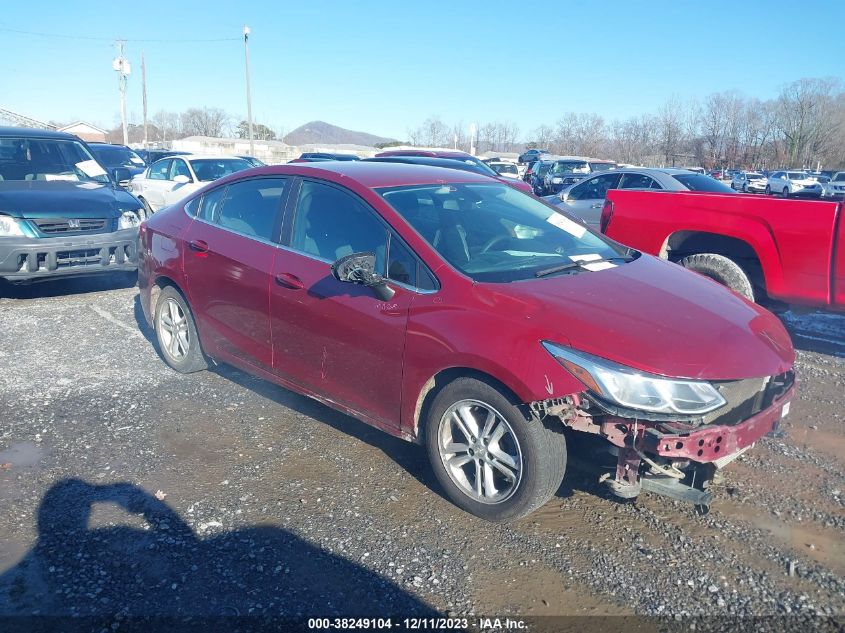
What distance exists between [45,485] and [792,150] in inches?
2473

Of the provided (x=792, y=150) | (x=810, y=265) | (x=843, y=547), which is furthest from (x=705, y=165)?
(x=843, y=547)

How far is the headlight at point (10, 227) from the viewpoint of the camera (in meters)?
7.39

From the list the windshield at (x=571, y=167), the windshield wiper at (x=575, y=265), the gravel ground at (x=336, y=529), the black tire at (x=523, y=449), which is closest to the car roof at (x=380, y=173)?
the windshield wiper at (x=575, y=265)

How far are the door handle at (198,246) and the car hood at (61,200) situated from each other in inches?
138

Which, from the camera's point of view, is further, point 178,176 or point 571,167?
point 571,167

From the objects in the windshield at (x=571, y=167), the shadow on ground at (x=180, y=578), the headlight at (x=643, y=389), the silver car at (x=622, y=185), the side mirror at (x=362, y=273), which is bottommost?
the shadow on ground at (x=180, y=578)

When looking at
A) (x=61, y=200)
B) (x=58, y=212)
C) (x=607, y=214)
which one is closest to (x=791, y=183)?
(x=607, y=214)

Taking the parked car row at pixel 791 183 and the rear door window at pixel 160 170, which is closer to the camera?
the rear door window at pixel 160 170

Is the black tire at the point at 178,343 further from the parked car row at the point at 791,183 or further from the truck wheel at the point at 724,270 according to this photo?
the parked car row at the point at 791,183

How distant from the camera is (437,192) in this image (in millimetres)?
4379

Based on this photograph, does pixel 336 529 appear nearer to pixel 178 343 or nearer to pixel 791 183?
pixel 178 343

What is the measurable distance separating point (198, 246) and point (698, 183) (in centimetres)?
819

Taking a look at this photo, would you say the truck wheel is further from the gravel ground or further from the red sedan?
the red sedan

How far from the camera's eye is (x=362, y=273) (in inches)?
145
